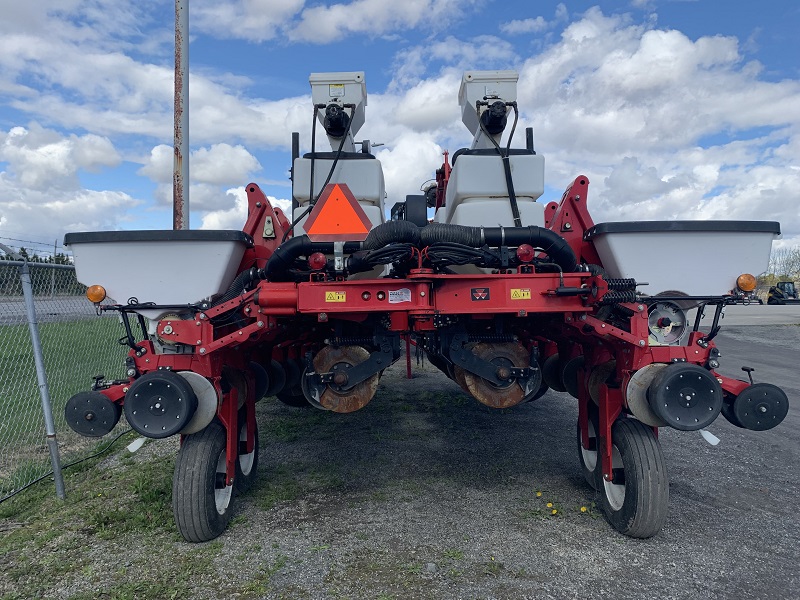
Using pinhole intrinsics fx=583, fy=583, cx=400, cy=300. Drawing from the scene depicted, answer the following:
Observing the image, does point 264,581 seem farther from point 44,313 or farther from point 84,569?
point 44,313

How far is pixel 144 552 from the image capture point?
3.23 m

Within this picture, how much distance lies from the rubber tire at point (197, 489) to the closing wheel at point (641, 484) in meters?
2.37

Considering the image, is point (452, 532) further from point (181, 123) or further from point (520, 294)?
point (181, 123)

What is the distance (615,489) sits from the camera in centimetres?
361

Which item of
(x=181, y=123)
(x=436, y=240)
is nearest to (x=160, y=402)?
(x=436, y=240)

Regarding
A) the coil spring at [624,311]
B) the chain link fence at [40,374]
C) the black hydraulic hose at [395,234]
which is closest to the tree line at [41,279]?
the chain link fence at [40,374]

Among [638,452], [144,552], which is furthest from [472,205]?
[144,552]

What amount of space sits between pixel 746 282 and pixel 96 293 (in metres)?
3.47

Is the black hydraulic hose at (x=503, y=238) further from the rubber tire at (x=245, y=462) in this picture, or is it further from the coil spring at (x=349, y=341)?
the rubber tire at (x=245, y=462)

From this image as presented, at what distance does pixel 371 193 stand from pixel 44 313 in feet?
10.8

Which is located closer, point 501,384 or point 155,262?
point 155,262

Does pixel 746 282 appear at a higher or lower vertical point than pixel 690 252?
lower

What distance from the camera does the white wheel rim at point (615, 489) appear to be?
355cm

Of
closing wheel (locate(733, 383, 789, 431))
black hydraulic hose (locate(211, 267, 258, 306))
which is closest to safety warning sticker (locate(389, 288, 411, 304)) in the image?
black hydraulic hose (locate(211, 267, 258, 306))
